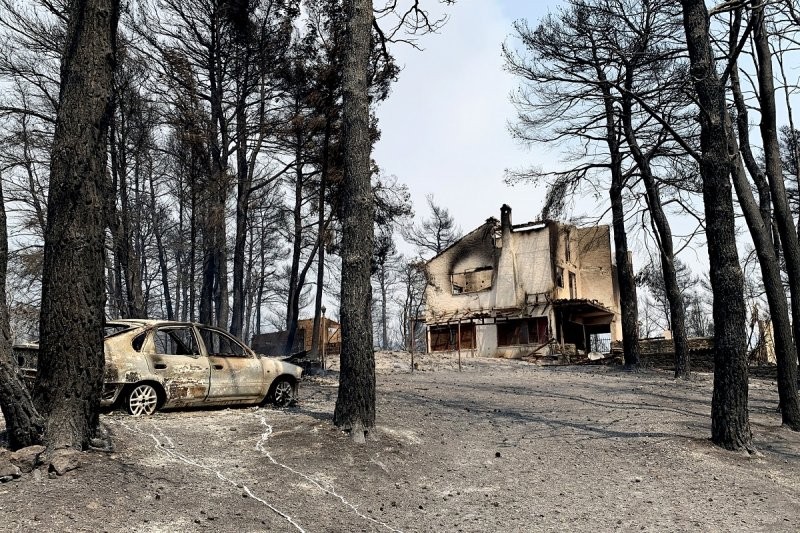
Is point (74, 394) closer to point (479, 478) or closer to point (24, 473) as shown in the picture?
point (24, 473)

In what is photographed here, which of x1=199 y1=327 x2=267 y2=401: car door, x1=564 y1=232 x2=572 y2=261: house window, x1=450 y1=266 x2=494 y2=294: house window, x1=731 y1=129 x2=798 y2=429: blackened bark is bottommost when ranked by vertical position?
x1=199 y1=327 x2=267 y2=401: car door

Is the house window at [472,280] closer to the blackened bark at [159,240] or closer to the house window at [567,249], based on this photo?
the house window at [567,249]

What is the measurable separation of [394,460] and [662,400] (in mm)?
8158

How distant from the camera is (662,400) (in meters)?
13.7

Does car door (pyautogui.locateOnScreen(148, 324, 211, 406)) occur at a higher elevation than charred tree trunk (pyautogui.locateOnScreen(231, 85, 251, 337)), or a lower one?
lower

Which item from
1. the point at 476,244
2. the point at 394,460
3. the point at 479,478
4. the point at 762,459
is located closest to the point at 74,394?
the point at 394,460

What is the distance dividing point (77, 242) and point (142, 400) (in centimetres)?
324

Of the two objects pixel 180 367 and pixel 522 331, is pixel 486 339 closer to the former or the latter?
pixel 522 331

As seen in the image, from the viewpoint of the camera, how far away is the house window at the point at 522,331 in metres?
38.6

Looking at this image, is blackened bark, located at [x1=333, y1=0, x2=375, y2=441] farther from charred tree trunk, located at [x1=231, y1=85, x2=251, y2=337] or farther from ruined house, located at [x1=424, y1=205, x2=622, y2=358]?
ruined house, located at [x1=424, y1=205, x2=622, y2=358]

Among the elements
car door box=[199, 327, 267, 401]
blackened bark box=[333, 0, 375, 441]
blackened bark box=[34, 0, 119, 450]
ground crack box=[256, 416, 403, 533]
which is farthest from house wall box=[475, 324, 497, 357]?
blackened bark box=[34, 0, 119, 450]

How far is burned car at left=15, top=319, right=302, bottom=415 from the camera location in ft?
29.0

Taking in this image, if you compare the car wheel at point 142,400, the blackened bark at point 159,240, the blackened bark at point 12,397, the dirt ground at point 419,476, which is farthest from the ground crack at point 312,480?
the blackened bark at point 159,240

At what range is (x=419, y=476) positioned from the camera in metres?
7.41
